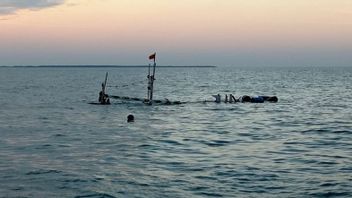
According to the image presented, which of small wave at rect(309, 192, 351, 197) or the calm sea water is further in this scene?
the calm sea water

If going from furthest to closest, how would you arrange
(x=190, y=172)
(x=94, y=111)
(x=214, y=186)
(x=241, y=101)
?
(x=241, y=101), (x=94, y=111), (x=190, y=172), (x=214, y=186)

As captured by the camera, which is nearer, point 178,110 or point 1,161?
point 1,161

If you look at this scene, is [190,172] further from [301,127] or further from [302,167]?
[301,127]

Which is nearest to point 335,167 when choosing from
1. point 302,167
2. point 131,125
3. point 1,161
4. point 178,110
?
point 302,167

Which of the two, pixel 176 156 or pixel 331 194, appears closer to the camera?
pixel 331 194

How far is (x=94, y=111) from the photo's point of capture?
54656mm

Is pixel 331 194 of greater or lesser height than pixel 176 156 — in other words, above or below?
above

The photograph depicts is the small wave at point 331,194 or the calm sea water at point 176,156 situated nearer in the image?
the small wave at point 331,194

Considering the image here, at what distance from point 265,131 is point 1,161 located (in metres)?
20.6

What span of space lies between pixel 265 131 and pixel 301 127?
4407mm

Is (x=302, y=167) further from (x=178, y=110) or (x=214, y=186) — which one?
(x=178, y=110)

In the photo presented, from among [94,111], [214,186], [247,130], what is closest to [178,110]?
[94,111]

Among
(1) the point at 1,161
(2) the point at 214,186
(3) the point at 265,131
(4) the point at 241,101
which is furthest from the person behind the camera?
(4) the point at 241,101

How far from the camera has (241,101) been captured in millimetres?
66062
